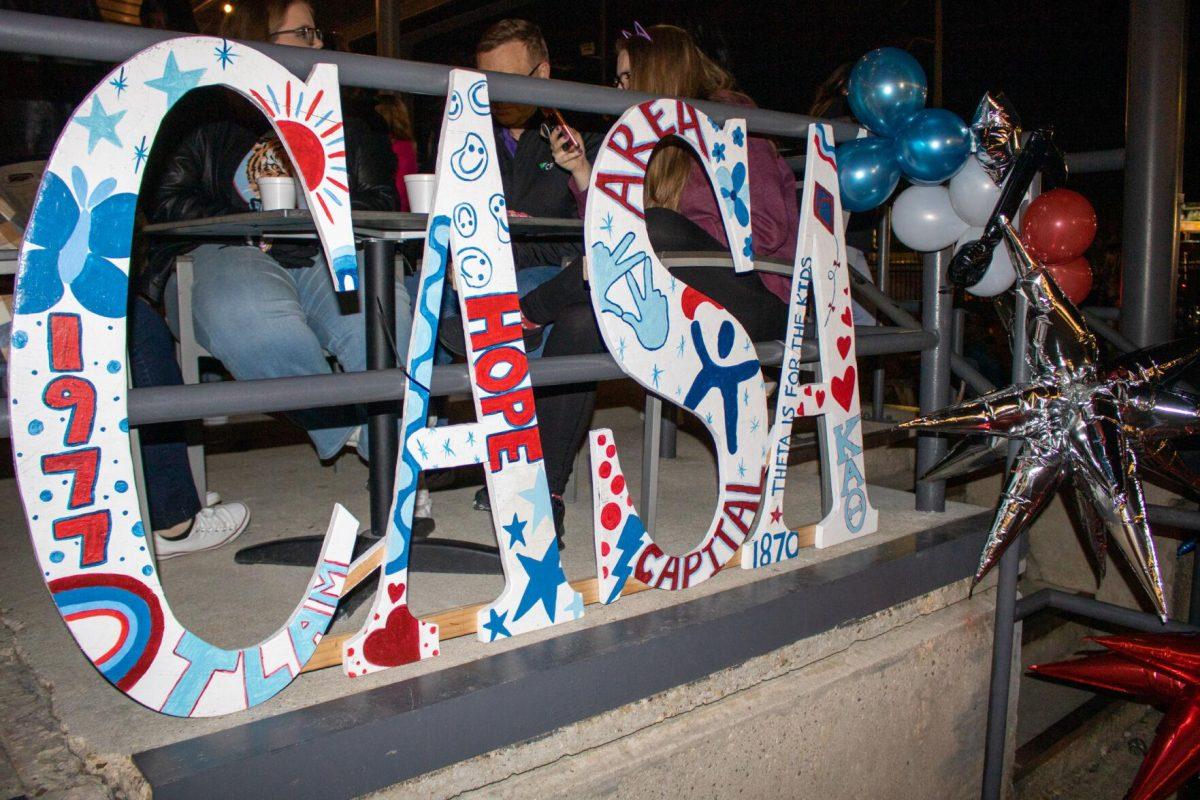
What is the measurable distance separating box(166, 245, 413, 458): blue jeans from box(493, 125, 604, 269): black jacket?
0.58 m

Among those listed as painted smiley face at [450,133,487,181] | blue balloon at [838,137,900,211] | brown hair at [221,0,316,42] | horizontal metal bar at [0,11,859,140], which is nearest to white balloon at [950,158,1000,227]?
blue balloon at [838,137,900,211]

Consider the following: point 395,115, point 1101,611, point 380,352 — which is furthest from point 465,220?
point 1101,611

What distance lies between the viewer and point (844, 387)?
188 cm

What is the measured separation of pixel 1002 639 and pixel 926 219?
3.20 ft

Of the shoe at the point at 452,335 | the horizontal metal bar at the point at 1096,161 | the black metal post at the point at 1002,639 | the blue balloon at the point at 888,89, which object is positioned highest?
the blue balloon at the point at 888,89

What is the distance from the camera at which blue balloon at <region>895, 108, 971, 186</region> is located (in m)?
1.84

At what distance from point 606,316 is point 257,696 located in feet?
2.50

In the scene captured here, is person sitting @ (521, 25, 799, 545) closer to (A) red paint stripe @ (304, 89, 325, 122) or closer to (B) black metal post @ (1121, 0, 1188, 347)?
(A) red paint stripe @ (304, 89, 325, 122)

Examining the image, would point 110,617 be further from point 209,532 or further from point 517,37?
point 517,37

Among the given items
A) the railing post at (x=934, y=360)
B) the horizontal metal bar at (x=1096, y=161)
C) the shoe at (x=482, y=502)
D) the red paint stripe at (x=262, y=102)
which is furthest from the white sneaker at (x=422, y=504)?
the horizontal metal bar at (x=1096, y=161)

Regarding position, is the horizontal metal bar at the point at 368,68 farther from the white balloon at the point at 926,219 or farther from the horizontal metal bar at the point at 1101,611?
the horizontal metal bar at the point at 1101,611

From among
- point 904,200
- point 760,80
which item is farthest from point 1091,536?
point 760,80

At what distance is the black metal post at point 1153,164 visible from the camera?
2656mm

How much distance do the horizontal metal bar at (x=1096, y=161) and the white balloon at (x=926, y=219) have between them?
94 cm
